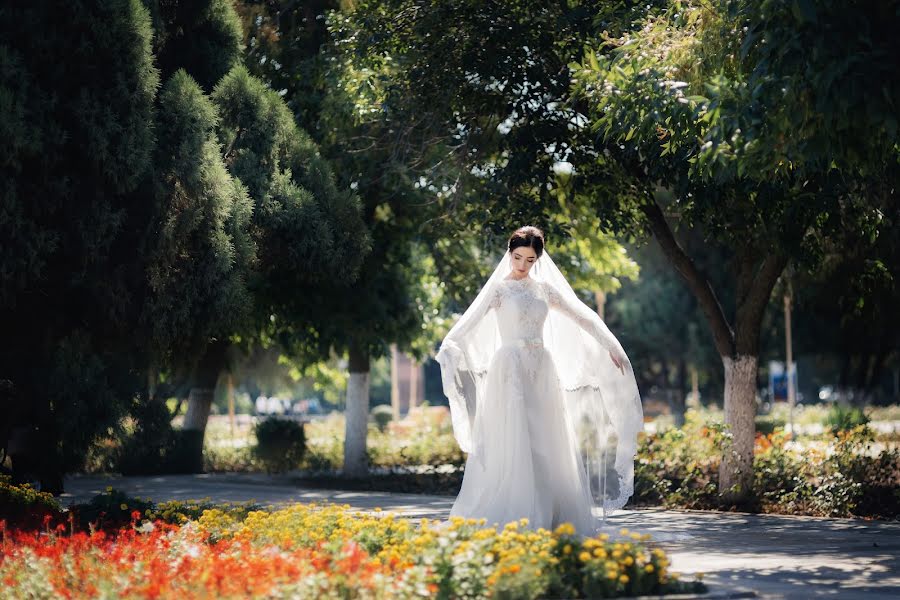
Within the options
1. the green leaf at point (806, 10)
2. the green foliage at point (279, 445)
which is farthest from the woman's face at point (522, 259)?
the green foliage at point (279, 445)

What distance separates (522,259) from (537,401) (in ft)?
3.68

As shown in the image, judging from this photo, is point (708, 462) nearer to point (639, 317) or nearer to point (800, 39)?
point (800, 39)

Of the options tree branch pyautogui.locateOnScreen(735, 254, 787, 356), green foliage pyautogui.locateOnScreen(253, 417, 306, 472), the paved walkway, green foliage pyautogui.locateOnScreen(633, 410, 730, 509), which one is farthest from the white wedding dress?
green foliage pyautogui.locateOnScreen(253, 417, 306, 472)

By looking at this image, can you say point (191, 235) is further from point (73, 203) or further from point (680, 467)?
point (680, 467)

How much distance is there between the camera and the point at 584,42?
13.2m

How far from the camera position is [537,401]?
895 cm

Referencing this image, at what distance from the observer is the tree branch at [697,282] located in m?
14.4

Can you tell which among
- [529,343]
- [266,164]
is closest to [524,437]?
[529,343]

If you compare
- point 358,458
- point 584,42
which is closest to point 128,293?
point 584,42

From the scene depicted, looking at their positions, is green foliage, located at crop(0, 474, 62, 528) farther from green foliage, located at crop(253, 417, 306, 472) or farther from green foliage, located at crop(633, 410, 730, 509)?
green foliage, located at crop(253, 417, 306, 472)

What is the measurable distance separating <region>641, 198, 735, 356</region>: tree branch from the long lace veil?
5194 millimetres

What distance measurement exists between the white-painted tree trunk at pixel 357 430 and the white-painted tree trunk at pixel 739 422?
7.91 metres

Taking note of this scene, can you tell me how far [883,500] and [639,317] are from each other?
31.7 meters

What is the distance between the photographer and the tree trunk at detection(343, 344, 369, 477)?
20484mm
